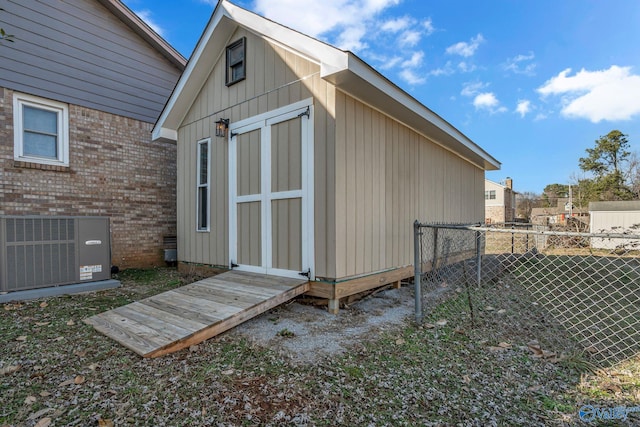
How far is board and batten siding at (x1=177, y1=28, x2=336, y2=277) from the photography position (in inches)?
147

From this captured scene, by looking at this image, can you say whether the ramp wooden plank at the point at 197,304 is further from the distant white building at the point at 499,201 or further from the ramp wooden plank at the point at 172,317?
the distant white building at the point at 499,201

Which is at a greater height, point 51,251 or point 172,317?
point 51,251

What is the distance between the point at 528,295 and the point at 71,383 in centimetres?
541

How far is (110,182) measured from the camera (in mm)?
6207

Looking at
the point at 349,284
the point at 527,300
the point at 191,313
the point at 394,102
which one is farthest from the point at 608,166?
the point at 191,313

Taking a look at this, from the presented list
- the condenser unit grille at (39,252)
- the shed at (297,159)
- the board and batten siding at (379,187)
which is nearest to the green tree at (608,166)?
the shed at (297,159)

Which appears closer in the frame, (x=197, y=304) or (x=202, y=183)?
(x=197, y=304)

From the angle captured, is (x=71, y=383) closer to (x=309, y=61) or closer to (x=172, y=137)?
(x=309, y=61)

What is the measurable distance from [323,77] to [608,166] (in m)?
32.5

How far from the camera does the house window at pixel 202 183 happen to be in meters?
5.47

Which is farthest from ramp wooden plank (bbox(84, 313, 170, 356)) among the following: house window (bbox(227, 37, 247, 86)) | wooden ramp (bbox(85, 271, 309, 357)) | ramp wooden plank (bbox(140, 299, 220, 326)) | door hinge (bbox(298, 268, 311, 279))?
house window (bbox(227, 37, 247, 86))

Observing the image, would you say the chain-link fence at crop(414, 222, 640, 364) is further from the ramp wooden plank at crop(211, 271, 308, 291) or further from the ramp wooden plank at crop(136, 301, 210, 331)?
the ramp wooden plank at crop(136, 301, 210, 331)

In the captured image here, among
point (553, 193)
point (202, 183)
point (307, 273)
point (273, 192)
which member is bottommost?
point (307, 273)

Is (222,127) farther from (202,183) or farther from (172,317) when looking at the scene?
(172,317)
